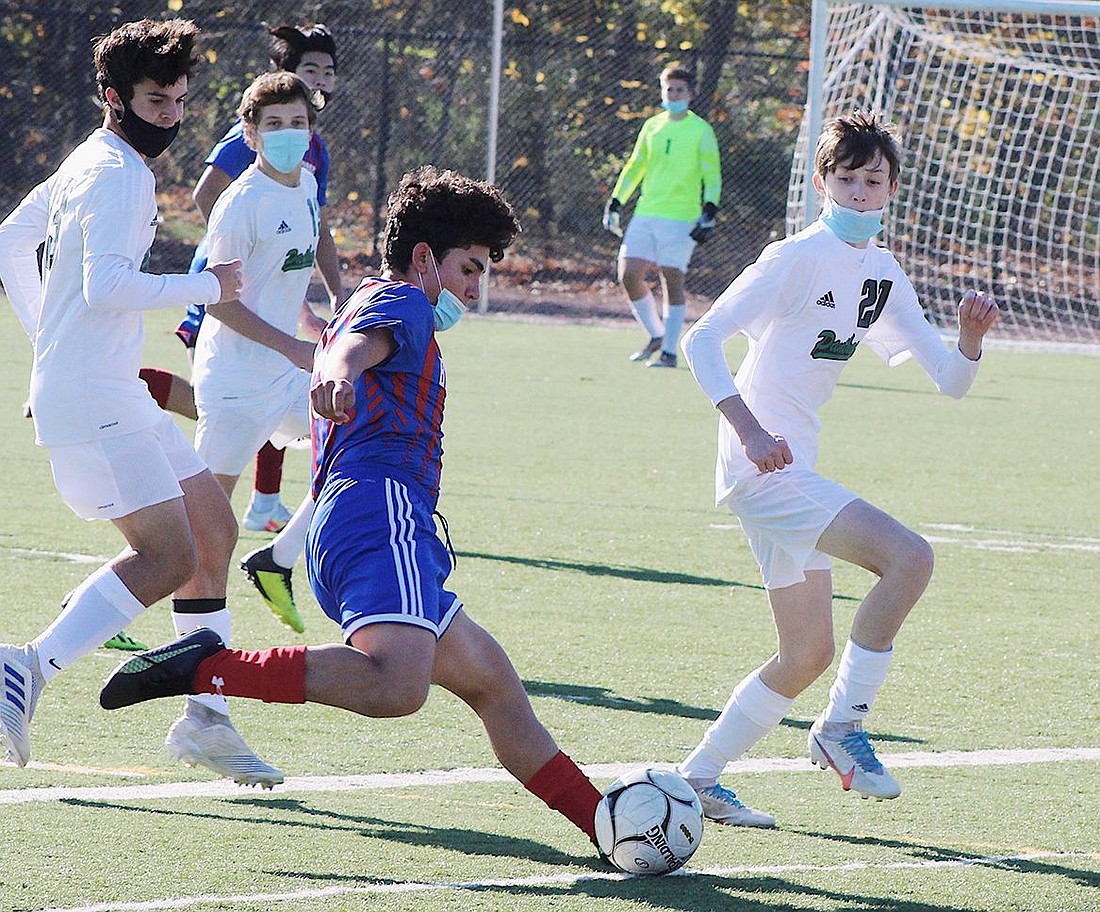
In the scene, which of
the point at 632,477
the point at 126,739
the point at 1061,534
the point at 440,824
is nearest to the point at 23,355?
the point at 632,477

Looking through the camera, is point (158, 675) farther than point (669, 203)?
No

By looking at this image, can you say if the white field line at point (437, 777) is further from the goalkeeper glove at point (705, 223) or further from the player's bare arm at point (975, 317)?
the goalkeeper glove at point (705, 223)

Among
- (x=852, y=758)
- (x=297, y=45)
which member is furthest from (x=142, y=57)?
(x=297, y=45)

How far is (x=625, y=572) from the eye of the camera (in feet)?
26.1

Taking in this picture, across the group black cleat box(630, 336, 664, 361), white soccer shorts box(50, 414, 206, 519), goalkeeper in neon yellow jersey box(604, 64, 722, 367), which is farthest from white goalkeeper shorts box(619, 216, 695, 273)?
white soccer shorts box(50, 414, 206, 519)

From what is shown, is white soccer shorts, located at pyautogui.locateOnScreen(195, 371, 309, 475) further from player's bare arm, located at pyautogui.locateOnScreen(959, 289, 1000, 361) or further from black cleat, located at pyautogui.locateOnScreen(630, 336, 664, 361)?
black cleat, located at pyautogui.locateOnScreen(630, 336, 664, 361)

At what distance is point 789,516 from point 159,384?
317cm

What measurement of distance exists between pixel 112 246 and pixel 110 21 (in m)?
20.5

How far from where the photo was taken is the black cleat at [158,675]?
398 cm

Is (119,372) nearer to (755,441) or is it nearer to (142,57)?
(142,57)

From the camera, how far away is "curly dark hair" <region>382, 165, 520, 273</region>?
4258 mm

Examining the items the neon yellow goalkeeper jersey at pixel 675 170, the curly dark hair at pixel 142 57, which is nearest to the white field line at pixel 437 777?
the curly dark hair at pixel 142 57

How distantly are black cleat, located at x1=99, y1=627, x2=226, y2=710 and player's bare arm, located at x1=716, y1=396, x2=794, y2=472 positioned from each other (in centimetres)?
136

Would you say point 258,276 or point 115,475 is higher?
point 115,475
